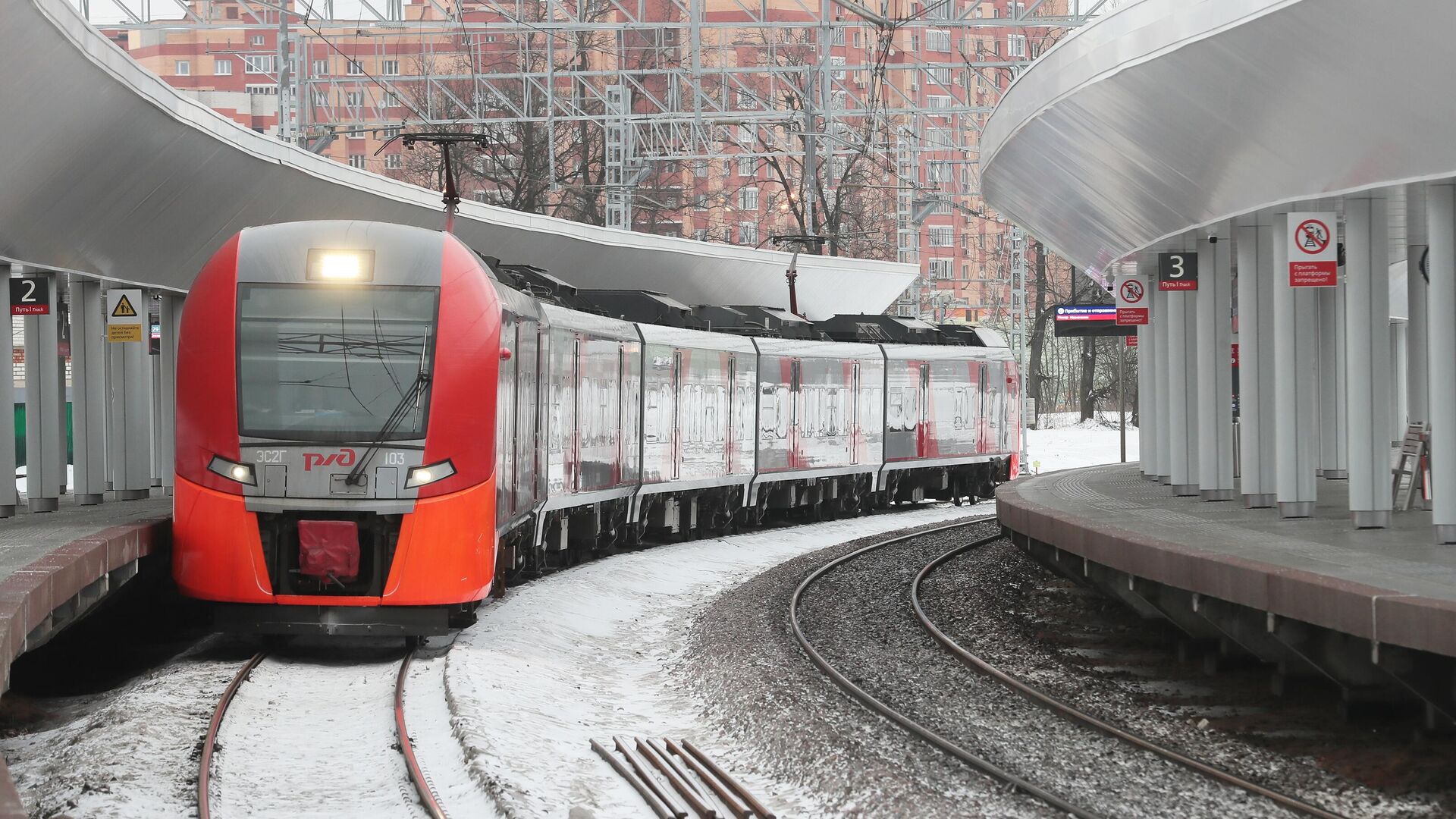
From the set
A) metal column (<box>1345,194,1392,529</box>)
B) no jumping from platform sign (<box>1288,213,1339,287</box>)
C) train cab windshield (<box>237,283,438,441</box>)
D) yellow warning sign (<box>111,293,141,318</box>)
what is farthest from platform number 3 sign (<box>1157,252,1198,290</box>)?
yellow warning sign (<box>111,293,141,318</box>)

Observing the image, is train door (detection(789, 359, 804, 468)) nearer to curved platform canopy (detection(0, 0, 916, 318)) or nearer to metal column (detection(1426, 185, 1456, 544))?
curved platform canopy (detection(0, 0, 916, 318))

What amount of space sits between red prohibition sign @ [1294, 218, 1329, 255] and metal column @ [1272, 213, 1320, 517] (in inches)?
43.1

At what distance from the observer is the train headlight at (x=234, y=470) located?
12078 millimetres

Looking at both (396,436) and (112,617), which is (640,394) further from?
(396,436)

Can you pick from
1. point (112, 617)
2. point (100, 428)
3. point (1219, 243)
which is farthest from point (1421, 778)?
point (100, 428)

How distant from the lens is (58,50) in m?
13.9

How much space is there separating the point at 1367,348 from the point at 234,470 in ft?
28.6

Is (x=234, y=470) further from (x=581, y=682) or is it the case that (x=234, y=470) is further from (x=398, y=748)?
(x=398, y=748)

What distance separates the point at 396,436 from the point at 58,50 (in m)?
4.58

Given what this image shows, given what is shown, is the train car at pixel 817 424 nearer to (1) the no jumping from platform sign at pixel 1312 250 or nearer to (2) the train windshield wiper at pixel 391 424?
(1) the no jumping from platform sign at pixel 1312 250

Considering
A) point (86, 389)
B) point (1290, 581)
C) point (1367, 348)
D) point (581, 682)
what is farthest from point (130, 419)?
point (1290, 581)

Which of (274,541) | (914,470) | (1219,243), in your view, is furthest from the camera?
(914,470)

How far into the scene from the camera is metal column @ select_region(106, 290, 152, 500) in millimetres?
20625

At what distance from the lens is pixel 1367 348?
46.0ft
